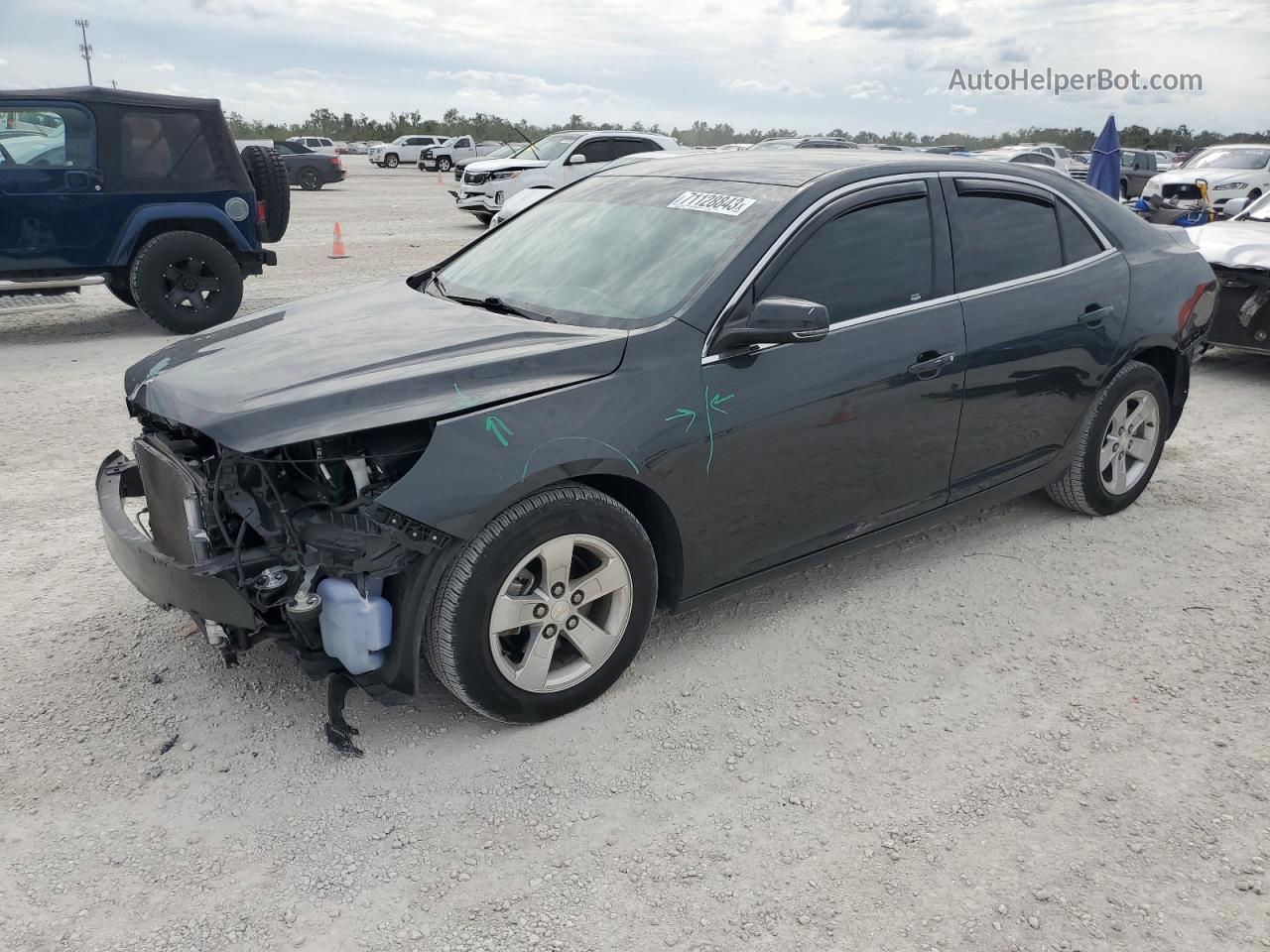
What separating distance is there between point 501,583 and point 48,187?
25.4ft

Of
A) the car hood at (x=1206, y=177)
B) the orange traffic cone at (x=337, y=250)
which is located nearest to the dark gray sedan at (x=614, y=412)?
the orange traffic cone at (x=337, y=250)

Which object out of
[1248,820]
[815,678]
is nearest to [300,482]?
[815,678]

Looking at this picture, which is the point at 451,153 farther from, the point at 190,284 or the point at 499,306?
the point at 499,306

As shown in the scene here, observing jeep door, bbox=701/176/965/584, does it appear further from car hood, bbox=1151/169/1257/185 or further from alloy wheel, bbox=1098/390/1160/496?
car hood, bbox=1151/169/1257/185

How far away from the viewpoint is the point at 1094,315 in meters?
4.53

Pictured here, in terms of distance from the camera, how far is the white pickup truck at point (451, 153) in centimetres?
4628

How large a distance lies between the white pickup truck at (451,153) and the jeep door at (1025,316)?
44.1 meters

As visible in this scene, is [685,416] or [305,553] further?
[685,416]

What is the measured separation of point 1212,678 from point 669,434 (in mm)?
2183

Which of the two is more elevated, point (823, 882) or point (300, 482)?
point (300, 482)

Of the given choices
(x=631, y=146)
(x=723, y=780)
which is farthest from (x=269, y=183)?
(x=631, y=146)

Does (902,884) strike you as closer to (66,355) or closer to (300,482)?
(300,482)

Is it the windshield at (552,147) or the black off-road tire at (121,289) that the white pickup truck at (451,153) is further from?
the black off-road tire at (121,289)

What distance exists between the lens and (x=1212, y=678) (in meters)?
3.67
